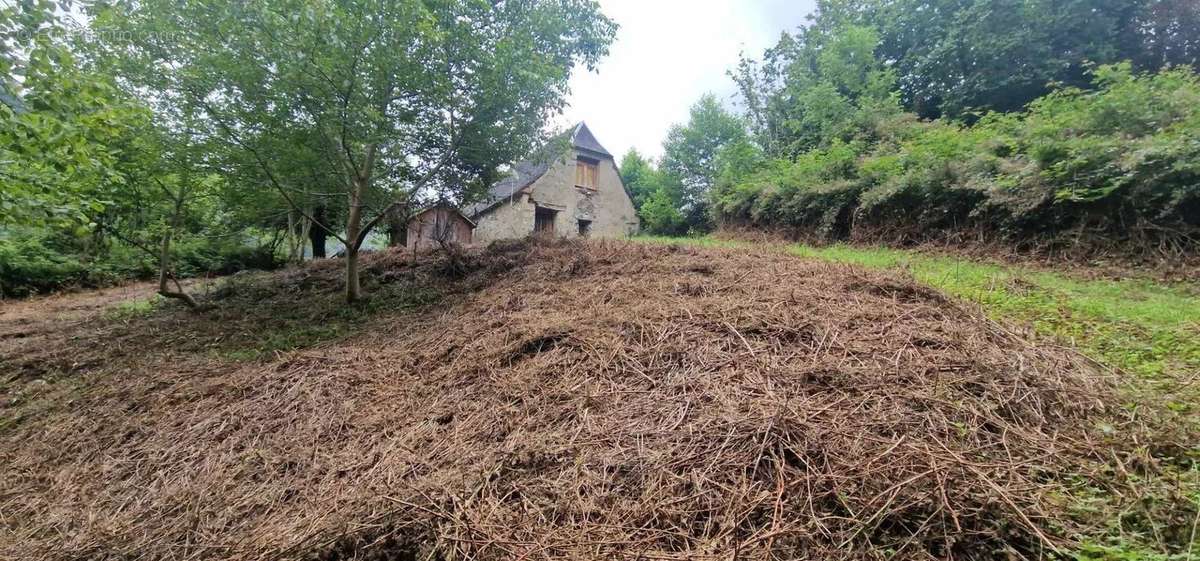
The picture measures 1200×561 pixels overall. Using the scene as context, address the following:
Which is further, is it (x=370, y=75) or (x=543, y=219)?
(x=543, y=219)

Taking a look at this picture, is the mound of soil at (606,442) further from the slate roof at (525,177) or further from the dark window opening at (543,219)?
the dark window opening at (543,219)

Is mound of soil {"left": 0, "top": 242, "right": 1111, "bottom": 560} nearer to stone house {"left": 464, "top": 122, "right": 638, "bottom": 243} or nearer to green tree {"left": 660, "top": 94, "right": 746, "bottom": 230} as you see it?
stone house {"left": 464, "top": 122, "right": 638, "bottom": 243}

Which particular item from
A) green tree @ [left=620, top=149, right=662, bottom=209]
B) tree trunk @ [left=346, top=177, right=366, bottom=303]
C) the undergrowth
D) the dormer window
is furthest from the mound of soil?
green tree @ [left=620, top=149, right=662, bottom=209]

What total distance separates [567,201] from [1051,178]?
46.5 ft

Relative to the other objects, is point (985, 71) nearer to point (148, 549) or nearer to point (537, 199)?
point (537, 199)

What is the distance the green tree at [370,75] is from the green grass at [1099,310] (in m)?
5.23

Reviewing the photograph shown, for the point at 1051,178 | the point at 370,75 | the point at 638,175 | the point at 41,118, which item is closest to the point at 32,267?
the point at 41,118

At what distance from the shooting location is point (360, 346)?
4.71 meters

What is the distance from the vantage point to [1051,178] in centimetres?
595

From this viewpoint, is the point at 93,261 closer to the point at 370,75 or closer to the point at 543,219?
the point at 370,75

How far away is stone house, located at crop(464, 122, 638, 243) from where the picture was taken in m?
16.9

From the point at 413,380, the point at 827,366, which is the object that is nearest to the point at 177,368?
the point at 413,380

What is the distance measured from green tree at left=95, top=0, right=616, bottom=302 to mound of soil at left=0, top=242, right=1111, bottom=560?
2714 mm

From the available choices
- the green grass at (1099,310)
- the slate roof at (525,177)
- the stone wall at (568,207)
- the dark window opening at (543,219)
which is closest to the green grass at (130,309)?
the slate roof at (525,177)
